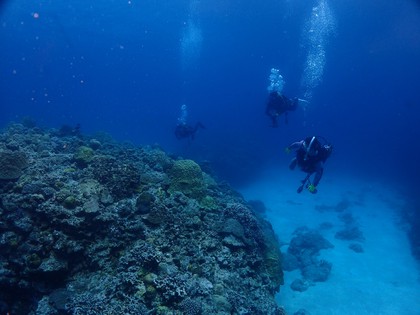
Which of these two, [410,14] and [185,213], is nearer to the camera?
[185,213]

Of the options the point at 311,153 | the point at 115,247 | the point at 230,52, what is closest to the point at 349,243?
the point at 311,153

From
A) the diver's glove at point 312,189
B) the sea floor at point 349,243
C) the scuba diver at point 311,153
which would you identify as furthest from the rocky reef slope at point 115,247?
the sea floor at point 349,243

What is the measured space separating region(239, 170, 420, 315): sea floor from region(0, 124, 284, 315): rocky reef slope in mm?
4888

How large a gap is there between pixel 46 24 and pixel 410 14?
8107 centimetres

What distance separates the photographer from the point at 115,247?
276 inches

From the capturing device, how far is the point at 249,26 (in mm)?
83688

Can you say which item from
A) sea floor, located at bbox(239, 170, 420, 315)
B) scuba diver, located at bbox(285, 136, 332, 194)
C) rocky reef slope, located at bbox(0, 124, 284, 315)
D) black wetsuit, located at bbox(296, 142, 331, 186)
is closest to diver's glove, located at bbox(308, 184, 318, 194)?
Answer: scuba diver, located at bbox(285, 136, 332, 194)

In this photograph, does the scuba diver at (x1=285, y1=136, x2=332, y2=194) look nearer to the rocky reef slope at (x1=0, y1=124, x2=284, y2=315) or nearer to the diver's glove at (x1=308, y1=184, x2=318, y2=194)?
the diver's glove at (x1=308, y1=184, x2=318, y2=194)

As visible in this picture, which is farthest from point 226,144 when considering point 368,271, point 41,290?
point 41,290

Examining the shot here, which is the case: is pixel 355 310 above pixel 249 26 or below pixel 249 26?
below

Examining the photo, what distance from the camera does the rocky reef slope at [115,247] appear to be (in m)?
6.05

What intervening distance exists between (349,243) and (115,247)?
1741 cm

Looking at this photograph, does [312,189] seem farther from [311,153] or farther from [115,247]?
[115,247]

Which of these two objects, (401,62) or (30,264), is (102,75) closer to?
(401,62)
